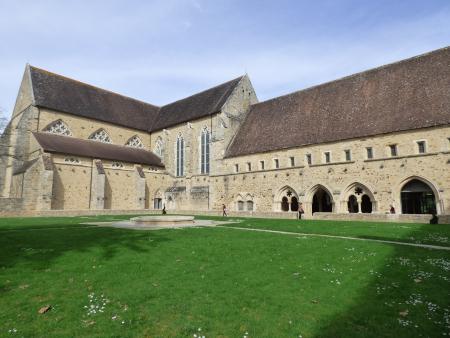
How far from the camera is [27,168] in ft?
97.3

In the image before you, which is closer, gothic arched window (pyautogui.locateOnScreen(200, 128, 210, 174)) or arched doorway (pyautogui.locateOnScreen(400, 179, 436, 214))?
arched doorway (pyautogui.locateOnScreen(400, 179, 436, 214))

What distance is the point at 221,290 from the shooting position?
21.3ft

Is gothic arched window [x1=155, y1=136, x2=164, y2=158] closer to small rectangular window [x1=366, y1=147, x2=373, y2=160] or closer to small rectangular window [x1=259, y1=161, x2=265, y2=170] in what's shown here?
small rectangular window [x1=259, y1=161, x2=265, y2=170]

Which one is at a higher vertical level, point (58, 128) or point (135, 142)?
point (135, 142)

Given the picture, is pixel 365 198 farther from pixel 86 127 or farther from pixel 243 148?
pixel 86 127

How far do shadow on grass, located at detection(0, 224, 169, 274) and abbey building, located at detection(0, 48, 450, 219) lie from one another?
53.3ft

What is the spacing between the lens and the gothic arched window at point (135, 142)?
145 ft

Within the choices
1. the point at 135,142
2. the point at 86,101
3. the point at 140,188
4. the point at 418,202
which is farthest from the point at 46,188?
the point at 418,202

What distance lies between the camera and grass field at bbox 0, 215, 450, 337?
193 inches

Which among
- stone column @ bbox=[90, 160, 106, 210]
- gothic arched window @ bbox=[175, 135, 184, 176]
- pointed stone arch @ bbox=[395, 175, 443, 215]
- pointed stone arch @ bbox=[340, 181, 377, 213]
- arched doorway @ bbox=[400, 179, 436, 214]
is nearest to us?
pointed stone arch @ bbox=[395, 175, 443, 215]

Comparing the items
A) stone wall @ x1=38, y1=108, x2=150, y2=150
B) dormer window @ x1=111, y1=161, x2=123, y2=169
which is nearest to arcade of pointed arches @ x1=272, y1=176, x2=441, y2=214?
dormer window @ x1=111, y1=161, x2=123, y2=169

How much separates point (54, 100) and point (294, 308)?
38.9m

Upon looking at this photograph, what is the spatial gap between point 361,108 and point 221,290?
2582cm

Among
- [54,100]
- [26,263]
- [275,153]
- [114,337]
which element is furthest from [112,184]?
[114,337]
